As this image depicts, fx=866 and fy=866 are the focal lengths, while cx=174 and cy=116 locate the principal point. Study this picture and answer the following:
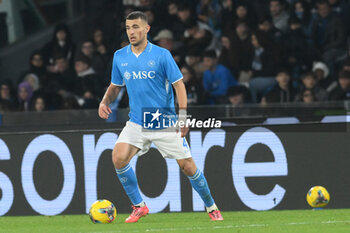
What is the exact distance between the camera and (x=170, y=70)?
8.84 metres

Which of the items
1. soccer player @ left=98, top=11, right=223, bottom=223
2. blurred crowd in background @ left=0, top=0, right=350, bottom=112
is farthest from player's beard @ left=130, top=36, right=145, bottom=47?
blurred crowd in background @ left=0, top=0, right=350, bottom=112

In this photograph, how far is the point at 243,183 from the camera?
1075 cm

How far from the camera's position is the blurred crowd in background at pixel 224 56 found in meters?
13.5

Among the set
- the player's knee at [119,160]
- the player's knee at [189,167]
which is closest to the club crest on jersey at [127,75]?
the player's knee at [119,160]

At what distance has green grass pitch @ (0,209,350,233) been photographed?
26.9ft

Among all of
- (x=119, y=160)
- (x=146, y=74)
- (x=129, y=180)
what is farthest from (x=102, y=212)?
(x=146, y=74)

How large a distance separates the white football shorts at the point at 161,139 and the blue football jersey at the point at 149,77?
108 millimetres

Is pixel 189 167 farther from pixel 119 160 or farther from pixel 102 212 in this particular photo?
pixel 102 212

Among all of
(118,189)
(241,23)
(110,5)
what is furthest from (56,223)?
(110,5)

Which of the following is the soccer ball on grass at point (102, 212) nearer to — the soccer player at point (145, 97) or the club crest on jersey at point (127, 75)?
the soccer player at point (145, 97)

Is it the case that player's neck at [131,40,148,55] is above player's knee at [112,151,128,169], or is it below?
above

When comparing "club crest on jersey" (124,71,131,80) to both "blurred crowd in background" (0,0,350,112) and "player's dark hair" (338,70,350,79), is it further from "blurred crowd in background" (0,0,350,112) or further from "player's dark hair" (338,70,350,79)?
"player's dark hair" (338,70,350,79)

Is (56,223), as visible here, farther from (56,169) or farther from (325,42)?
(325,42)

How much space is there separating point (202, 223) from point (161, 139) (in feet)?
3.19
